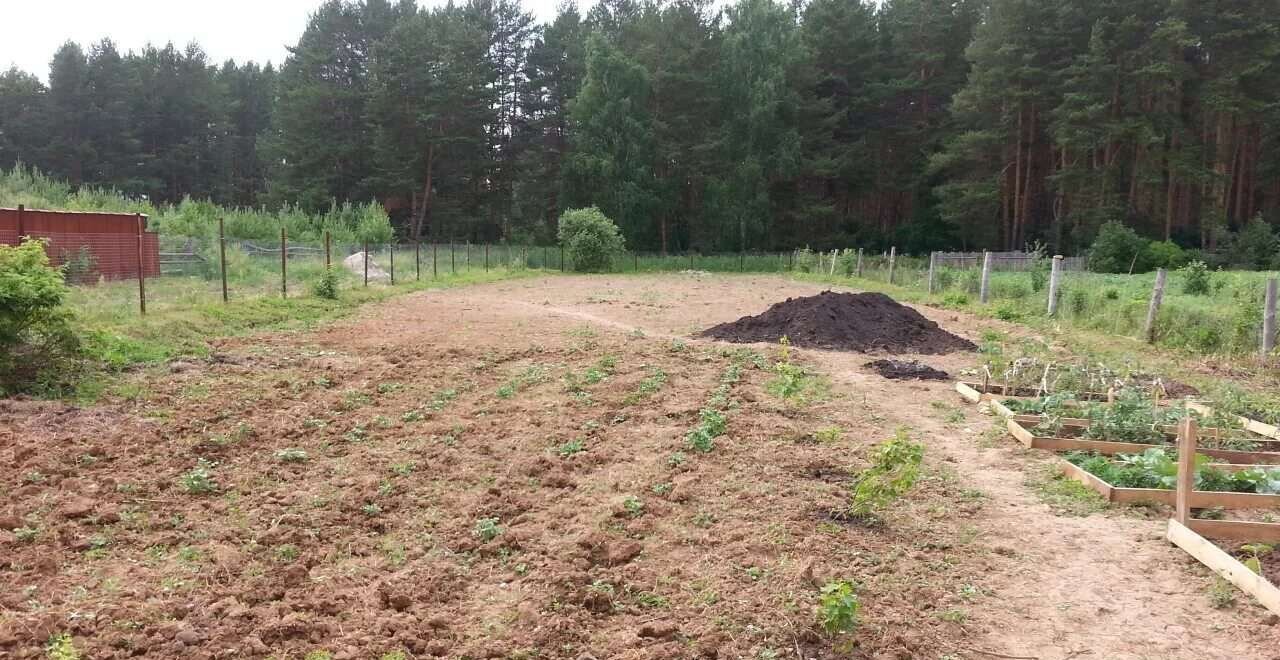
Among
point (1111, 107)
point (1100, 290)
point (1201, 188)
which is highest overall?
point (1111, 107)

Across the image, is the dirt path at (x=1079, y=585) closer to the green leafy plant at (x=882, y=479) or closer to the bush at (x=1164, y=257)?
the green leafy plant at (x=882, y=479)

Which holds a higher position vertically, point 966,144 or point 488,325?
point 966,144

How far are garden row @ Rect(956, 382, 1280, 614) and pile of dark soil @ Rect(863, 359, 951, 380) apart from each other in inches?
50.5

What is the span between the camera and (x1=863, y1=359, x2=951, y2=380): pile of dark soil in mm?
10820

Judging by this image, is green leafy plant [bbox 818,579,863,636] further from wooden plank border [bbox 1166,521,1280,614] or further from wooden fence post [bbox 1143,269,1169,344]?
wooden fence post [bbox 1143,269,1169,344]

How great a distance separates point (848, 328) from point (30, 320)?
38.3ft

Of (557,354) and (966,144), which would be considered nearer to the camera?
(557,354)

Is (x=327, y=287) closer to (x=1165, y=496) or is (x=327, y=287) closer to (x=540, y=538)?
(x=540, y=538)

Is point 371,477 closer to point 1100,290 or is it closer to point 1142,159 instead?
point 1100,290

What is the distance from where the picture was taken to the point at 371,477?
6.00 metres

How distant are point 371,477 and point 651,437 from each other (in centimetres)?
252

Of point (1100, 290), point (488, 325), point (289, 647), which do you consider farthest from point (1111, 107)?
point (289, 647)

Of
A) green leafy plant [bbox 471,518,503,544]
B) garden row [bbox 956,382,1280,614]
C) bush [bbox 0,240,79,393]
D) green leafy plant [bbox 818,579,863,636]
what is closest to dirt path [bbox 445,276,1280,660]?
garden row [bbox 956,382,1280,614]

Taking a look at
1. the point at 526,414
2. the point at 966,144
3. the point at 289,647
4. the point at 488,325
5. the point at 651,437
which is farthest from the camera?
the point at 966,144
